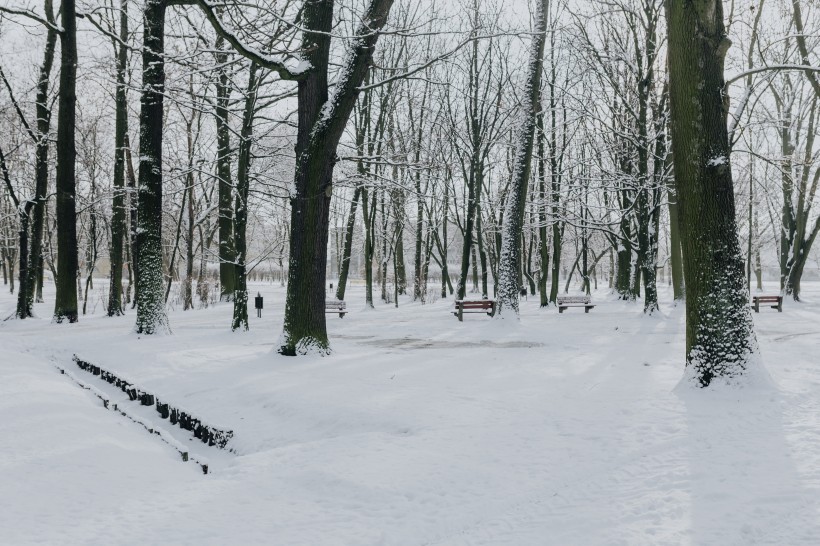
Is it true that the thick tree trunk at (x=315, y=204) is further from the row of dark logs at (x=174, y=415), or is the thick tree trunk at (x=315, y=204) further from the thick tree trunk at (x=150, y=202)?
the thick tree trunk at (x=150, y=202)

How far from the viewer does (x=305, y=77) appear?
9.80m

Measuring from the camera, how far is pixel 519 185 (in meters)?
15.2

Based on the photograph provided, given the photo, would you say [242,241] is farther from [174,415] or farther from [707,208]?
[707,208]

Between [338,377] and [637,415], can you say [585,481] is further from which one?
[338,377]

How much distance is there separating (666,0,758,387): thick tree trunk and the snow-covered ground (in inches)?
20.0

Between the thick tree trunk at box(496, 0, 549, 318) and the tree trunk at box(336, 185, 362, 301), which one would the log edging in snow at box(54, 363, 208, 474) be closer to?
the thick tree trunk at box(496, 0, 549, 318)

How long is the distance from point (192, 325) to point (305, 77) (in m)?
9.08

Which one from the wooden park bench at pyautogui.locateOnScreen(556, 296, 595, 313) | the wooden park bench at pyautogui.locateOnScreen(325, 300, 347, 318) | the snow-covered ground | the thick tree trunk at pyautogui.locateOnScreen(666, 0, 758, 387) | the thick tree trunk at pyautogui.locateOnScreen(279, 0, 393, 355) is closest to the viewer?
the snow-covered ground

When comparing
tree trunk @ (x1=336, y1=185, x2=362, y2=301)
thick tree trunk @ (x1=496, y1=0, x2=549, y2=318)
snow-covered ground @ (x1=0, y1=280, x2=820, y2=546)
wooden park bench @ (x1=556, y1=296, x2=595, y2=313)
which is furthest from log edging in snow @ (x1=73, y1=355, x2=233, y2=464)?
wooden park bench @ (x1=556, y1=296, x2=595, y2=313)

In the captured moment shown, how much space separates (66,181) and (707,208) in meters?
15.6

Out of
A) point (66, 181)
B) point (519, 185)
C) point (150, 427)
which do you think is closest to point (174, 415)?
point (150, 427)

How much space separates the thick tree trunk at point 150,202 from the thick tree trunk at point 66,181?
4.05 metres

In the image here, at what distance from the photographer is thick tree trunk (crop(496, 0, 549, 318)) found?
15.0 m

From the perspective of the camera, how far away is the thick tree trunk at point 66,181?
48.6 ft
